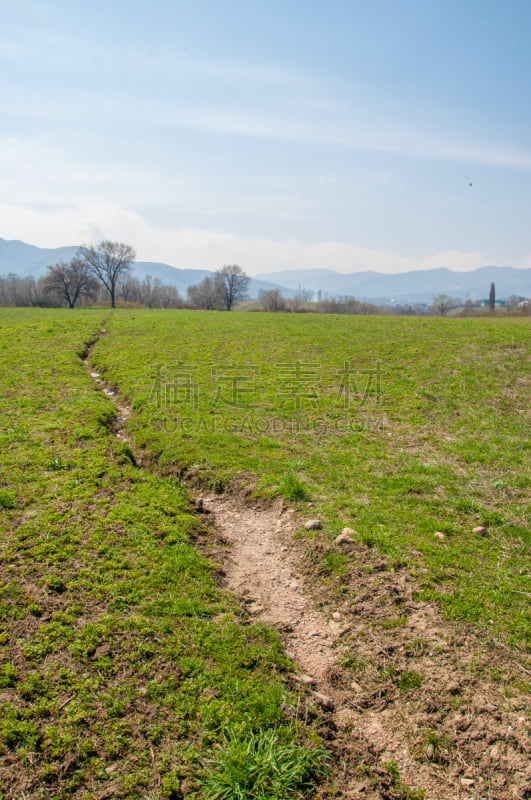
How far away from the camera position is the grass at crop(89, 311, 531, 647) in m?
6.23

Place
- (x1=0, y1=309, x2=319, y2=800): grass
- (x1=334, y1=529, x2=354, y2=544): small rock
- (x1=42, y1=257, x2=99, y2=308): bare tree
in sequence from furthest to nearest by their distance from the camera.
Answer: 1. (x1=42, y1=257, x2=99, y2=308): bare tree
2. (x1=334, y1=529, x2=354, y2=544): small rock
3. (x1=0, y1=309, x2=319, y2=800): grass

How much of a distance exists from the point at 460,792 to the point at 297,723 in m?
1.39

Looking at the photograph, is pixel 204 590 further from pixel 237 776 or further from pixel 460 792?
pixel 460 792

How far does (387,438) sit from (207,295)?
11217cm

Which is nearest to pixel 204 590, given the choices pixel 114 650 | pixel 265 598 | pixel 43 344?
pixel 265 598

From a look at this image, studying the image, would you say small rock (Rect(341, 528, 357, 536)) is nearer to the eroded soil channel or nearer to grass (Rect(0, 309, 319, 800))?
the eroded soil channel

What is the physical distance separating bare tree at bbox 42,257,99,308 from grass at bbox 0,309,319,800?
3540 inches

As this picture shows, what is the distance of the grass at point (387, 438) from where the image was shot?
6227mm

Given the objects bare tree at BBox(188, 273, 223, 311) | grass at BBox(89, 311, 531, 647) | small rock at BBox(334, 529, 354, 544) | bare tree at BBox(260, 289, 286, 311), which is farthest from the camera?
bare tree at BBox(188, 273, 223, 311)

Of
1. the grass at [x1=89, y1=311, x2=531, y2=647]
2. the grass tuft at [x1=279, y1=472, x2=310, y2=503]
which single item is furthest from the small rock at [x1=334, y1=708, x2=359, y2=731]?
the grass tuft at [x1=279, y1=472, x2=310, y2=503]

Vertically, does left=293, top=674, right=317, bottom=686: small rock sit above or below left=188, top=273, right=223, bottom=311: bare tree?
below

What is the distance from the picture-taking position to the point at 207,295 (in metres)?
117

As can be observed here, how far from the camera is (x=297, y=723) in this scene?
3799 mm

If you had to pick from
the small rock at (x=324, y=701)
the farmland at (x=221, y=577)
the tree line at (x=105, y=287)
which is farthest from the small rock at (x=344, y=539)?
the tree line at (x=105, y=287)
